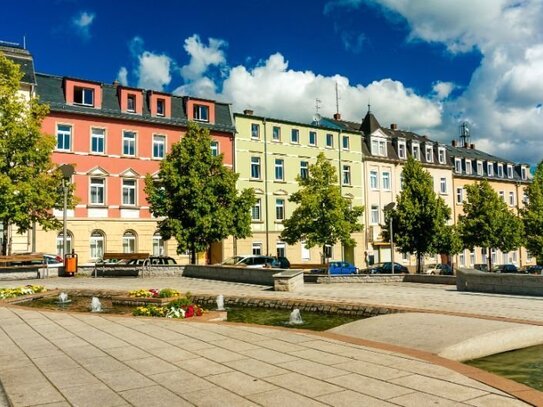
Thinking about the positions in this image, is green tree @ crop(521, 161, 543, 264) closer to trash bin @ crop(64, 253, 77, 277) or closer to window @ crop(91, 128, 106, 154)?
window @ crop(91, 128, 106, 154)

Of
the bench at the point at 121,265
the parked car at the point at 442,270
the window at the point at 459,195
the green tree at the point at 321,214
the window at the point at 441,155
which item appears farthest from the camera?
the window at the point at 459,195

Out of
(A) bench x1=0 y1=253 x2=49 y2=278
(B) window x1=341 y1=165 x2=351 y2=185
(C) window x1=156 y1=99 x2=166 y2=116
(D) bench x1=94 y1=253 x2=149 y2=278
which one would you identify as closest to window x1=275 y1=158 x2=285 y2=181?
(B) window x1=341 y1=165 x2=351 y2=185

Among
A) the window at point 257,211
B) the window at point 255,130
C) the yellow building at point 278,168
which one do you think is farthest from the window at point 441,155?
the window at point 257,211

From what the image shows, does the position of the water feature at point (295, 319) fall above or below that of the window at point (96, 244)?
below

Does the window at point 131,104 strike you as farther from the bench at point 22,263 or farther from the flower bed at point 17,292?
the flower bed at point 17,292

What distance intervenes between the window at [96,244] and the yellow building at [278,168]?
10.4 meters

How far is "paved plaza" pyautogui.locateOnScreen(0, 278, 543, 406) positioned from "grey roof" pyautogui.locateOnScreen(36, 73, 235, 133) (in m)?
28.8

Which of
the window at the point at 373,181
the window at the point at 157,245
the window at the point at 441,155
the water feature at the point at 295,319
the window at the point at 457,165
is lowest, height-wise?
the water feature at the point at 295,319

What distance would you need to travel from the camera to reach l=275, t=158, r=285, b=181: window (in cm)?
4775

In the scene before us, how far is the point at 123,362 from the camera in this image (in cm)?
768

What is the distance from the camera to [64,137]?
36.9m

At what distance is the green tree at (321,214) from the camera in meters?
37.4

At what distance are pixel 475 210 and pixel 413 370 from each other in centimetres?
4515

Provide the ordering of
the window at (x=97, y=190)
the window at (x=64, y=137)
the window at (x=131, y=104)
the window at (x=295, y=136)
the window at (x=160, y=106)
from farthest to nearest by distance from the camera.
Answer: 1. the window at (x=295, y=136)
2. the window at (x=160, y=106)
3. the window at (x=131, y=104)
4. the window at (x=97, y=190)
5. the window at (x=64, y=137)
